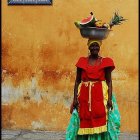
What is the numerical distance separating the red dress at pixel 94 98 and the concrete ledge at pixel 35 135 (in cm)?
184

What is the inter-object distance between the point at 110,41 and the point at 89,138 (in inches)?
94.3

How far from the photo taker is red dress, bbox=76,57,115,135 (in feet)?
20.2

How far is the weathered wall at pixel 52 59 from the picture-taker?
8.12 m

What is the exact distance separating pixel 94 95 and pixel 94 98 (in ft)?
0.13

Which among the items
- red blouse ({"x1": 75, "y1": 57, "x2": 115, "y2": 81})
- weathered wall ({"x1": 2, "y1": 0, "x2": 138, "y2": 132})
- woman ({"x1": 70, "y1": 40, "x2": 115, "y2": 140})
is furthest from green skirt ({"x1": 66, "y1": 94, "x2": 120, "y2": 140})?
weathered wall ({"x1": 2, "y1": 0, "x2": 138, "y2": 132})

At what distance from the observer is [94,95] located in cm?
618

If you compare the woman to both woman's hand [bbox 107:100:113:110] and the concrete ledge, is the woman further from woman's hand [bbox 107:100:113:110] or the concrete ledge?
the concrete ledge

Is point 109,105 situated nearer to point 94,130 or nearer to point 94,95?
point 94,95

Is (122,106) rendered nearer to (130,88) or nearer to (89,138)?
(130,88)

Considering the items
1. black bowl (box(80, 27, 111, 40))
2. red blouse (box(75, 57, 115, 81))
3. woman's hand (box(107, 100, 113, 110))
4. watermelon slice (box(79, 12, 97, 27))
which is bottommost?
woman's hand (box(107, 100, 113, 110))

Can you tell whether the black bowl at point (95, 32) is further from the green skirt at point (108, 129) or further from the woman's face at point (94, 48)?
the green skirt at point (108, 129)

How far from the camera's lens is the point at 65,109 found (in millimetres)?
8344

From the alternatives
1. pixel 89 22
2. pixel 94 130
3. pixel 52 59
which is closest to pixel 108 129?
pixel 94 130

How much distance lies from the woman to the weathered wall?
6.37 ft
